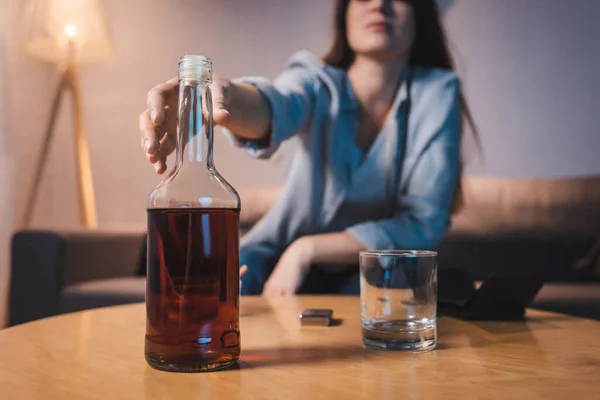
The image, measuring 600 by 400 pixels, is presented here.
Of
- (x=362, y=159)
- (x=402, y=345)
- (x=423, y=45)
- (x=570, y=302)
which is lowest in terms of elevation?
(x=570, y=302)

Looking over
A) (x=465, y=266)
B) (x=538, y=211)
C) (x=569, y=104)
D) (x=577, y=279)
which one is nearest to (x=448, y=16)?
(x=569, y=104)

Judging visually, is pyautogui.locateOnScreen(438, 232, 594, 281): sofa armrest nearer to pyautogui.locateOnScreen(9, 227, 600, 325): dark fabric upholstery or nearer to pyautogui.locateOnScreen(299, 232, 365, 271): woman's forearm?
pyautogui.locateOnScreen(9, 227, 600, 325): dark fabric upholstery

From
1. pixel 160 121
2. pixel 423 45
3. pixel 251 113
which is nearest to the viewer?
pixel 160 121

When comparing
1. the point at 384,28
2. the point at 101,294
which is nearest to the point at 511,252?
the point at 384,28

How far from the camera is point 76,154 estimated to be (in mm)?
2199

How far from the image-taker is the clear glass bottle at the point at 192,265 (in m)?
0.46

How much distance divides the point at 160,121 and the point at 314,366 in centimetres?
29

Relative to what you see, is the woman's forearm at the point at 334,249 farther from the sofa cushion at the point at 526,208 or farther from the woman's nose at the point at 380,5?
the woman's nose at the point at 380,5

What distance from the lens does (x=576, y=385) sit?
435 millimetres

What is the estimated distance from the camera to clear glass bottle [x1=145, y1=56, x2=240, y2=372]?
0.46 meters

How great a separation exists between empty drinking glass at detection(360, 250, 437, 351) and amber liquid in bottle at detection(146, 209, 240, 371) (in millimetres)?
145

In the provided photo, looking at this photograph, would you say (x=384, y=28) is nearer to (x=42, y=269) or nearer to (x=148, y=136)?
(x=42, y=269)

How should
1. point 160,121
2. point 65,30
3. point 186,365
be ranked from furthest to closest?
point 65,30
point 160,121
point 186,365

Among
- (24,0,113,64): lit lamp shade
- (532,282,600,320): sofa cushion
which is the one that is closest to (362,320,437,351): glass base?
(532,282,600,320): sofa cushion
